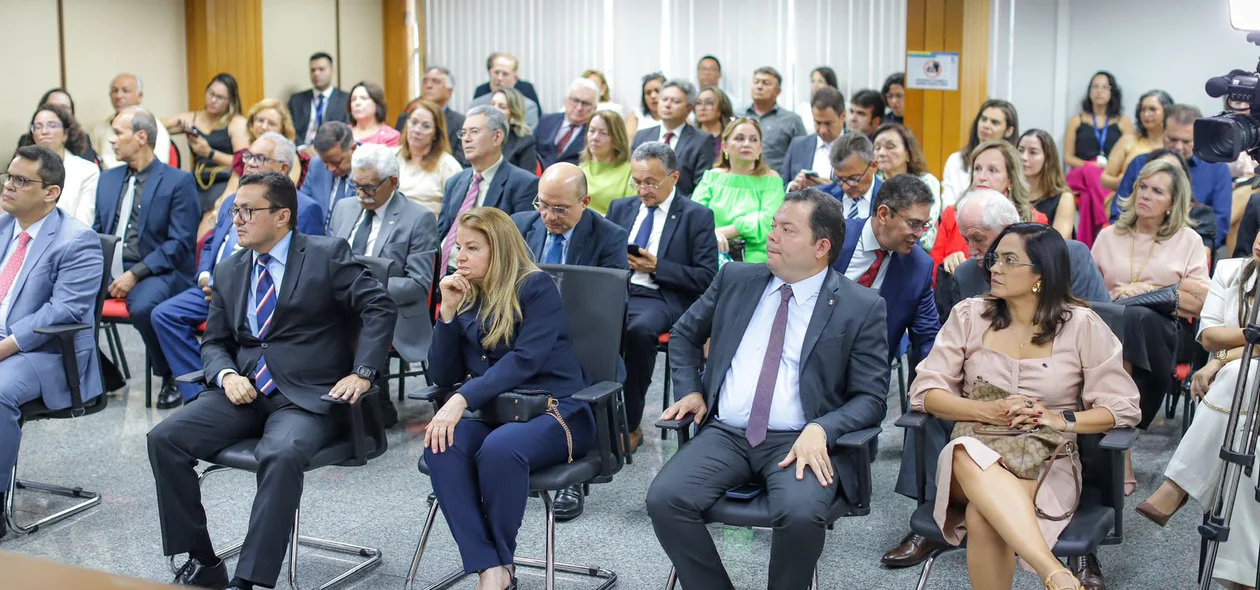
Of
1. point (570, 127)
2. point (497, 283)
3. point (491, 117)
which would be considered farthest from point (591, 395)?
point (570, 127)

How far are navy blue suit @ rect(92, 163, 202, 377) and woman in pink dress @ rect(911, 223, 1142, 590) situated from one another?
3.98 meters

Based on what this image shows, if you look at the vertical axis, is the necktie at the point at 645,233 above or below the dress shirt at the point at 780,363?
above

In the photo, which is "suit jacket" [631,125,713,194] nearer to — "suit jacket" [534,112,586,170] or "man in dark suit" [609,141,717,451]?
"suit jacket" [534,112,586,170]

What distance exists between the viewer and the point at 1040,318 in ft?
11.1

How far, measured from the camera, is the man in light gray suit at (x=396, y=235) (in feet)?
17.3

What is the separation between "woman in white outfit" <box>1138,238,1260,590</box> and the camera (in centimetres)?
337

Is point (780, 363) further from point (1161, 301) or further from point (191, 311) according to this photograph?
point (191, 311)

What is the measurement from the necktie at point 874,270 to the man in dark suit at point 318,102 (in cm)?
581

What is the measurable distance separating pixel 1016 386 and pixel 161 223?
4.37m

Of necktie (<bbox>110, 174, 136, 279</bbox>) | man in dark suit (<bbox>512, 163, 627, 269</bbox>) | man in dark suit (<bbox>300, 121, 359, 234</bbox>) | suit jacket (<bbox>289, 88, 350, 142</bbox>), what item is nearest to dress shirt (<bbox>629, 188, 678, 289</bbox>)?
man in dark suit (<bbox>512, 163, 627, 269</bbox>)

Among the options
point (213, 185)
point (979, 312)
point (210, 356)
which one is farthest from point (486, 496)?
point (213, 185)

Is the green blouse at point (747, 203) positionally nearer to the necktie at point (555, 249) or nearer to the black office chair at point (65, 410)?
the necktie at point (555, 249)

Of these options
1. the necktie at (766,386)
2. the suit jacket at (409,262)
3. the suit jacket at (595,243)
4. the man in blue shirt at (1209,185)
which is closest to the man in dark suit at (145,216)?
the suit jacket at (409,262)

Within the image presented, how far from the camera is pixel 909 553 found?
3.84 meters
